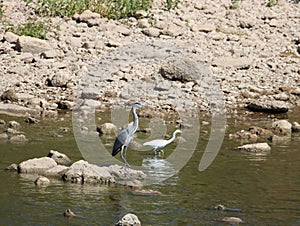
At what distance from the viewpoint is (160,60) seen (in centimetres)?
2603

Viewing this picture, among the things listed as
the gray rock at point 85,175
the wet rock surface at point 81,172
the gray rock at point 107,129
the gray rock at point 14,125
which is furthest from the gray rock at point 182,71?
the gray rock at point 85,175

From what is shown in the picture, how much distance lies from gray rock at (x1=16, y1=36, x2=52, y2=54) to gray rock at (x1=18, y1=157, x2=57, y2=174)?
12.0 metres

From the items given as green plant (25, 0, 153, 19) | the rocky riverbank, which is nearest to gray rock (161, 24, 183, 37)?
the rocky riverbank

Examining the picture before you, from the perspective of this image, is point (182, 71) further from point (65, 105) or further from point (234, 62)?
point (65, 105)

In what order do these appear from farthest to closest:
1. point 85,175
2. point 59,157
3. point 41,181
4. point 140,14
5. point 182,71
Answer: point 140,14 → point 182,71 → point 59,157 → point 85,175 → point 41,181

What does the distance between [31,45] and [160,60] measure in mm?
4255

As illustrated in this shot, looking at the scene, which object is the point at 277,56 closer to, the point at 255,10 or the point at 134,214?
the point at 255,10

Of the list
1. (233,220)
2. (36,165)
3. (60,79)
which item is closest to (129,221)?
(233,220)

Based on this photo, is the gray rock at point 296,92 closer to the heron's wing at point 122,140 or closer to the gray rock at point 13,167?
the heron's wing at point 122,140

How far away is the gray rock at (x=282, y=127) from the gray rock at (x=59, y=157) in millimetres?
6702

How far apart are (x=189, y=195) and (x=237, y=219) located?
5.59 ft

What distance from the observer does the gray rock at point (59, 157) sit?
1524 centimetres

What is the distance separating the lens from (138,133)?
19328 millimetres

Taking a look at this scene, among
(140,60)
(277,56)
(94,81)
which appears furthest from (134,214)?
(277,56)
